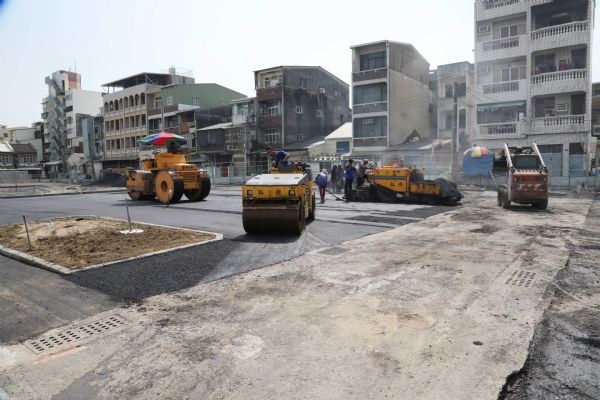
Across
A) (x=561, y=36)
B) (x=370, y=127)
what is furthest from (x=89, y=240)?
(x=370, y=127)

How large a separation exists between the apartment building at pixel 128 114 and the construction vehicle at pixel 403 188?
46.6 m

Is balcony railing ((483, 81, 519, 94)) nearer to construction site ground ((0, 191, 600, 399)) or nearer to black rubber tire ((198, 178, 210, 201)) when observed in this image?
black rubber tire ((198, 178, 210, 201))

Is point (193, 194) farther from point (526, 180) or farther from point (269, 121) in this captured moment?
point (269, 121)

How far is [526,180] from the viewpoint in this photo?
14.5m

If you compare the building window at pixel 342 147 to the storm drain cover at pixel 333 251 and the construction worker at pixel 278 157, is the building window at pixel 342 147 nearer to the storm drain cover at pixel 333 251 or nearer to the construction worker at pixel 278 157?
the construction worker at pixel 278 157

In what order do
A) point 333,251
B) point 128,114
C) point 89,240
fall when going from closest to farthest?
point 333,251 → point 89,240 → point 128,114

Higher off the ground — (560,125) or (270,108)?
(270,108)

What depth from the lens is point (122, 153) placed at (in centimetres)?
6469

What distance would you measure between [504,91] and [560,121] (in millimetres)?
3996

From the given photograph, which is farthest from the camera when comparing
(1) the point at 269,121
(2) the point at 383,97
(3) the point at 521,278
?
(1) the point at 269,121

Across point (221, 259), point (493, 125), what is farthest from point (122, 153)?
point (221, 259)

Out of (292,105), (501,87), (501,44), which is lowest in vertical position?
(501,87)

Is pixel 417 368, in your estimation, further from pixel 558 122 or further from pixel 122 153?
pixel 122 153

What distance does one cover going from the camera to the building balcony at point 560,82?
84.4ft
